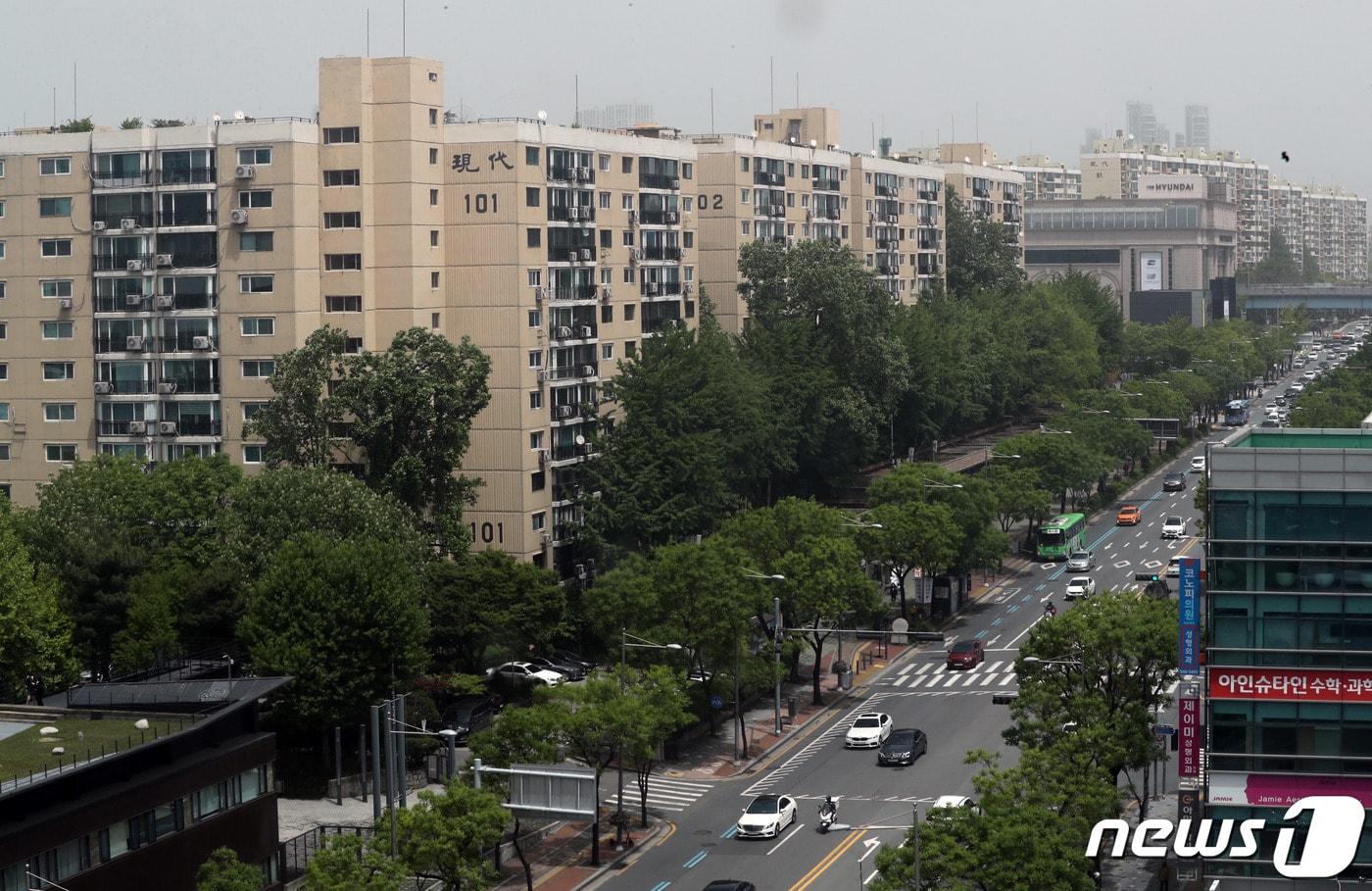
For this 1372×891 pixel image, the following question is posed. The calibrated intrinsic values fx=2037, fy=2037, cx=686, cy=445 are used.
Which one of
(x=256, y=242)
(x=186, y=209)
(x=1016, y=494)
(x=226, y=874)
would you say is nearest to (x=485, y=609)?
(x=256, y=242)

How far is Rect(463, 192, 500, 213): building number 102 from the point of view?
342ft

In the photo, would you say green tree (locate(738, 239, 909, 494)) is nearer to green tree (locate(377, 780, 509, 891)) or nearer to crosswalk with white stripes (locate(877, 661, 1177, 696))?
crosswalk with white stripes (locate(877, 661, 1177, 696))

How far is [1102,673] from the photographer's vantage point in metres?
72.0

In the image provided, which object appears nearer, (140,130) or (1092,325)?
(140,130)

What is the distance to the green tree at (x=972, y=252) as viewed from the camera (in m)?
190

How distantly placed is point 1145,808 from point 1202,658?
35.8ft

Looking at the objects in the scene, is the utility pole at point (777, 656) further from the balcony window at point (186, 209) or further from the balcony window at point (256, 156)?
the balcony window at point (186, 209)

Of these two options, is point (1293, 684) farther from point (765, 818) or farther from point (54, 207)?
point (54, 207)

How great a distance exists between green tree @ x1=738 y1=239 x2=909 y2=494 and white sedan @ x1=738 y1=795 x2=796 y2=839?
1988 inches

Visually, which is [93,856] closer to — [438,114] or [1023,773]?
[1023,773]

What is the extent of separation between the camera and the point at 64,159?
10581cm

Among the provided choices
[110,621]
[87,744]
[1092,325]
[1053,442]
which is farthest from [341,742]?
[1092,325]

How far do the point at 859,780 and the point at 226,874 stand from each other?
2980 centimetres

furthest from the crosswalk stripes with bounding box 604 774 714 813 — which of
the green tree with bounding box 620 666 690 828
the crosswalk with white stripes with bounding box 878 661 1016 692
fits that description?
the crosswalk with white stripes with bounding box 878 661 1016 692
